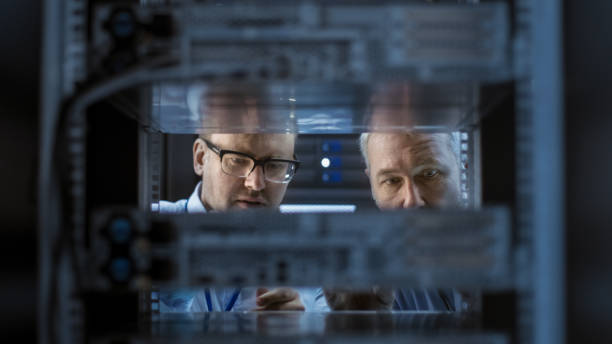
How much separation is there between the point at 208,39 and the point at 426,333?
50 centimetres

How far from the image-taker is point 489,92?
22.1 inches

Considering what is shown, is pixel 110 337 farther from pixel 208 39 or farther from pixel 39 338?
pixel 208 39

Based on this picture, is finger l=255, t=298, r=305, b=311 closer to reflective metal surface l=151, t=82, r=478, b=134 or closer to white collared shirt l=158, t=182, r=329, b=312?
white collared shirt l=158, t=182, r=329, b=312

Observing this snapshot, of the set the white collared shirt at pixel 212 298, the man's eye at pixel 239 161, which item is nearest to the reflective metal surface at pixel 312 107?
the man's eye at pixel 239 161

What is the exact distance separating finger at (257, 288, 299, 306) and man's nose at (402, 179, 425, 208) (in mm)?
556

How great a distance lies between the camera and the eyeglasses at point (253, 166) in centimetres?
134

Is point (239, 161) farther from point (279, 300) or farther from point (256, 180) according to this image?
point (279, 300)

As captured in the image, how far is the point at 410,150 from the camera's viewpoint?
47.6 inches

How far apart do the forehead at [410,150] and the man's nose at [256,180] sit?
390mm

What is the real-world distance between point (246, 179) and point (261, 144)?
14 cm

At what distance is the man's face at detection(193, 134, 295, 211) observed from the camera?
1.33m

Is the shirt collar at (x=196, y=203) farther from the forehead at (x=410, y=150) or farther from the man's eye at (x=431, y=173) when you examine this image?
the man's eye at (x=431, y=173)

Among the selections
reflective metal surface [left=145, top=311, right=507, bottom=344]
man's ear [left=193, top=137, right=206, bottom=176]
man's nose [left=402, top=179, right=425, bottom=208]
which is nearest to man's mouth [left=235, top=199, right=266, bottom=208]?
man's ear [left=193, top=137, right=206, bottom=176]

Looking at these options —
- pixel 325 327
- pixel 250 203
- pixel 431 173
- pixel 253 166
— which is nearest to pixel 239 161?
pixel 253 166
